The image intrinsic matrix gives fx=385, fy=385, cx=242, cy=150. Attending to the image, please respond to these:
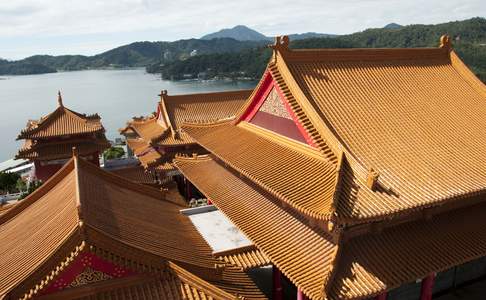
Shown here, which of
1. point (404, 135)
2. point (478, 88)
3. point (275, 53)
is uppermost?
point (275, 53)

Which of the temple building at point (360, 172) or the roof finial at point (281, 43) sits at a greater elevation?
the roof finial at point (281, 43)

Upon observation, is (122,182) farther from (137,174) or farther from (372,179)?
(137,174)

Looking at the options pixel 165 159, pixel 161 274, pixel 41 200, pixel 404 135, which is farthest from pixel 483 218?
pixel 165 159

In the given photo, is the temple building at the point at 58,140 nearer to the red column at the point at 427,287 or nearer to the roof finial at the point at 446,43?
the roof finial at the point at 446,43

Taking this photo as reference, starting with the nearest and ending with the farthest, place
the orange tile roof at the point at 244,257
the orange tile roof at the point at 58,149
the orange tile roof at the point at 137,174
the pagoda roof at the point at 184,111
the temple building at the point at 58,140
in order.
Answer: the orange tile roof at the point at 244,257 < the orange tile roof at the point at 137,174 < the orange tile roof at the point at 58,149 < the temple building at the point at 58,140 < the pagoda roof at the point at 184,111

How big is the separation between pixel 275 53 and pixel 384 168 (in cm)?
612

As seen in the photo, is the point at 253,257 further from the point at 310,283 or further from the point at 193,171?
the point at 193,171

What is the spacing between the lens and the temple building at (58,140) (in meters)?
30.6

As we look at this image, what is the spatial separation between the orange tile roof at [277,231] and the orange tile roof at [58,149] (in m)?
17.7

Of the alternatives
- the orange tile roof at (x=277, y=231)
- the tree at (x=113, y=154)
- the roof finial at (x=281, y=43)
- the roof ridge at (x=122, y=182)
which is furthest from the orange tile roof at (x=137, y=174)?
the tree at (x=113, y=154)

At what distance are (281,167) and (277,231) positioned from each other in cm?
215

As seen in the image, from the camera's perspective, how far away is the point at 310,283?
1018 centimetres

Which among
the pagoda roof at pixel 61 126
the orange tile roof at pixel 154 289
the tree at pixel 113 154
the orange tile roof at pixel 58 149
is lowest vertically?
the tree at pixel 113 154

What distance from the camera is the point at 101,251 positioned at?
9164 mm
